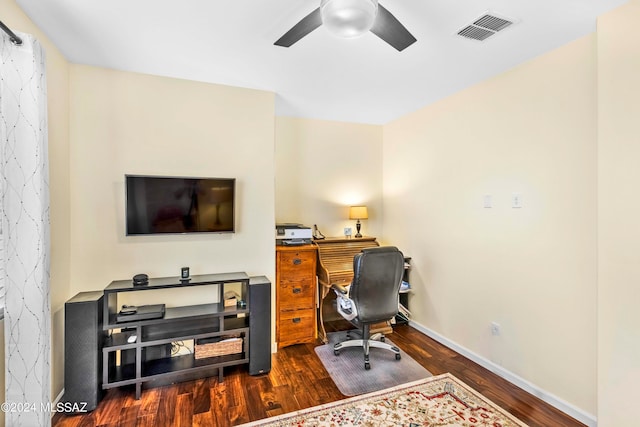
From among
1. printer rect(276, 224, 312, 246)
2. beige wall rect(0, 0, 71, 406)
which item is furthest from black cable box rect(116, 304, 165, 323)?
printer rect(276, 224, 312, 246)

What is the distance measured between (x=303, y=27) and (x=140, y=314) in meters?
2.34

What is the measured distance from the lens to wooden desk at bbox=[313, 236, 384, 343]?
3289 mm

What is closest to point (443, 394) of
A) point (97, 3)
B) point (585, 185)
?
point (585, 185)

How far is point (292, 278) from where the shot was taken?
318 cm

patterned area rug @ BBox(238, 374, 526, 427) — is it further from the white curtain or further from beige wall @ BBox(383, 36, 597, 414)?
the white curtain

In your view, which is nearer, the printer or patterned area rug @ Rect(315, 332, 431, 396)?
patterned area rug @ Rect(315, 332, 431, 396)

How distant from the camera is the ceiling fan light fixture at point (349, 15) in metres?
1.40

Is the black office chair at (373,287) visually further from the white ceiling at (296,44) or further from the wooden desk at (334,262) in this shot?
the white ceiling at (296,44)

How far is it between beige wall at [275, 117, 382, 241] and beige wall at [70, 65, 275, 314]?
747mm

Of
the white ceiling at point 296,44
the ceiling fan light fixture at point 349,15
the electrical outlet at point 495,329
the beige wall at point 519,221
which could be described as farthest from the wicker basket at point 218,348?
the ceiling fan light fixture at point 349,15

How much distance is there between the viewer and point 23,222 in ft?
5.65

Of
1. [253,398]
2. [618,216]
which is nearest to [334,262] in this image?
[253,398]

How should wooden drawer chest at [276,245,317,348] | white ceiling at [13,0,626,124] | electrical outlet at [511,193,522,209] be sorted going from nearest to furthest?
white ceiling at [13,0,626,124]
electrical outlet at [511,193,522,209]
wooden drawer chest at [276,245,317,348]

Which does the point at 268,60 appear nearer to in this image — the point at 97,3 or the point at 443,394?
the point at 97,3
